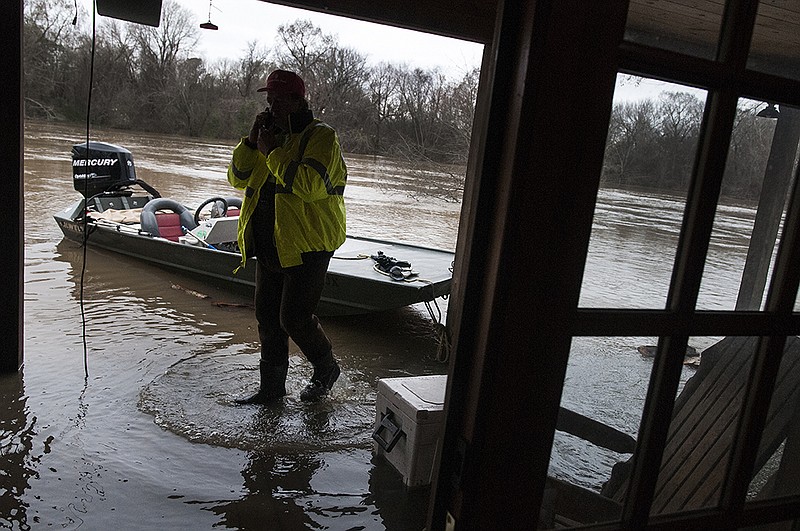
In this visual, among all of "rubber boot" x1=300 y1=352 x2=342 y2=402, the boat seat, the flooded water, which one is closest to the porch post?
the flooded water

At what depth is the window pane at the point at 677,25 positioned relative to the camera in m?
1.03

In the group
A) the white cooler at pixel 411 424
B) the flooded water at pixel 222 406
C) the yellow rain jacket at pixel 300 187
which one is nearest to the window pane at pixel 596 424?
the flooded water at pixel 222 406

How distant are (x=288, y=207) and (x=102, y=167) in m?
6.15

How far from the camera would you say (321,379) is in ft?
13.5

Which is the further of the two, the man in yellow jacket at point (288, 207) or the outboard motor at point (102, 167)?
the outboard motor at point (102, 167)

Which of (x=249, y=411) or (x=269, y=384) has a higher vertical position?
(x=269, y=384)

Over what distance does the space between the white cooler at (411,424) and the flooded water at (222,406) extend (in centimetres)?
12

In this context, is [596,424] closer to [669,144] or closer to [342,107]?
[669,144]

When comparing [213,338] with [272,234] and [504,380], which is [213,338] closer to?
[272,234]

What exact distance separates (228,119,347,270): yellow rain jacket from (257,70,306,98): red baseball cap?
216mm

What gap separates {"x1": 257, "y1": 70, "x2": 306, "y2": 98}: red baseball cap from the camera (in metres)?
3.46

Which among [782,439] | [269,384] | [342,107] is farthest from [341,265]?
[342,107]

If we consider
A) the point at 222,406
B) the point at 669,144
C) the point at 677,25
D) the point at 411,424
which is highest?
the point at 677,25

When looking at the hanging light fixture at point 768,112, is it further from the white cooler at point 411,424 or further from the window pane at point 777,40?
the white cooler at point 411,424
